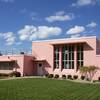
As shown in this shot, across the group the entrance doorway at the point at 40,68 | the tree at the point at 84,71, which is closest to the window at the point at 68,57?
the tree at the point at 84,71

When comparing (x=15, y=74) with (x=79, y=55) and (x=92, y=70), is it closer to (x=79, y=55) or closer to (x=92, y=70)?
(x=79, y=55)

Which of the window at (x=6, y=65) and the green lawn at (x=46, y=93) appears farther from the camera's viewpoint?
the window at (x=6, y=65)

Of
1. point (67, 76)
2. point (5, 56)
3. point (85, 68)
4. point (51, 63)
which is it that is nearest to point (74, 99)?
point (85, 68)

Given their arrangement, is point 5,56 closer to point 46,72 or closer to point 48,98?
point 46,72

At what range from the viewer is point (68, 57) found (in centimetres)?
4272

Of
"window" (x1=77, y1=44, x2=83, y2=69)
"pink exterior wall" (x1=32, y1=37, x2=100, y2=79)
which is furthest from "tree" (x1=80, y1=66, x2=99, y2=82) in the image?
"window" (x1=77, y1=44, x2=83, y2=69)

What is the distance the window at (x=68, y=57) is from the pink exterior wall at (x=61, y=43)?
2.60 feet

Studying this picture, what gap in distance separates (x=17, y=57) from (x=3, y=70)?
3.78 metres

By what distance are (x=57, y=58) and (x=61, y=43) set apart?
279cm

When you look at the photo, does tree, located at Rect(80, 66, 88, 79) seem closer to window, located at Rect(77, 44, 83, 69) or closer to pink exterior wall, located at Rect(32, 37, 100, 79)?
pink exterior wall, located at Rect(32, 37, 100, 79)

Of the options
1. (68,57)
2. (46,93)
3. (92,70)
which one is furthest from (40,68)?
(46,93)

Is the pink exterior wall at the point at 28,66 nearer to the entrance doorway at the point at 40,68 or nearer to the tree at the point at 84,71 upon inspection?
the entrance doorway at the point at 40,68

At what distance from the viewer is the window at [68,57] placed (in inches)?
1671

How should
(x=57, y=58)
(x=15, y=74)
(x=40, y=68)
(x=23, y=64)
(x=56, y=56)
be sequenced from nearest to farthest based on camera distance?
(x=15, y=74)
(x=57, y=58)
(x=56, y=56)
(x=23, y=64)
(x=40, y=68)
